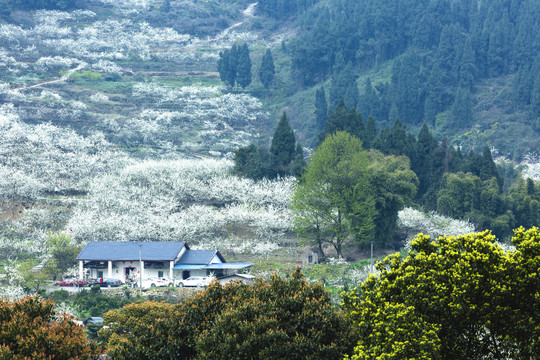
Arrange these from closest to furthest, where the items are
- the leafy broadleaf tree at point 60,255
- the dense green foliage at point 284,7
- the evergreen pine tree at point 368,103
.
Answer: the leafy broadleaf tree at point 60,255 < the evergreen pine tree at point 368,103 < the dense green foliage at point 284,7

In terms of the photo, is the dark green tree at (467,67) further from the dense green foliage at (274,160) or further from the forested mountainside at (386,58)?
the dense green foliage at (274,160)

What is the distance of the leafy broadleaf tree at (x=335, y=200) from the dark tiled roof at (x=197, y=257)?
23.2 feet

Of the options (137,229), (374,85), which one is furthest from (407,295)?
(374,85)

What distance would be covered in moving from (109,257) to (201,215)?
32.4ft

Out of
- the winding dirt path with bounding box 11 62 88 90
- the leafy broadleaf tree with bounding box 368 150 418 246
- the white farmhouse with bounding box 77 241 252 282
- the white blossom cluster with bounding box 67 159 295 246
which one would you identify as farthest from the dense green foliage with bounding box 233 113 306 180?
the winding dirt path with bounding box 11 62 88 90

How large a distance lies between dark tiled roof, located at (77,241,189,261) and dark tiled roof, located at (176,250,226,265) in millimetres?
668

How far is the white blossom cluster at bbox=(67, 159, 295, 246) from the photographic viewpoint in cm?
4819

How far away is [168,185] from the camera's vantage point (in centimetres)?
5500

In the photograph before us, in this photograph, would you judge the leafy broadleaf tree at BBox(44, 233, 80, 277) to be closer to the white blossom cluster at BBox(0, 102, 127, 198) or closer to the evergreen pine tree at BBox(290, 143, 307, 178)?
the white blossom cluster at BBox(0, 102, 127, 198)

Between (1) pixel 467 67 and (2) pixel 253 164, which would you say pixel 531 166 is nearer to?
(1) pixel 467 67

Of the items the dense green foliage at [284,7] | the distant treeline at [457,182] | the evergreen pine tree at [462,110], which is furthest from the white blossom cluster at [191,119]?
the dense green foliage at [284,7]

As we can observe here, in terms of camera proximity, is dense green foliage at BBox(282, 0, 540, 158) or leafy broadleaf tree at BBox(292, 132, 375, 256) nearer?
leafy broadleaf tree at BBox(292, 132, 375, 256)

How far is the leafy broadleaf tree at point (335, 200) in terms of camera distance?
1800 inches

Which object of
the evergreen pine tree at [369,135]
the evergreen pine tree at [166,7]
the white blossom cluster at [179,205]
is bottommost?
the white blossom cluster at [179,205]
